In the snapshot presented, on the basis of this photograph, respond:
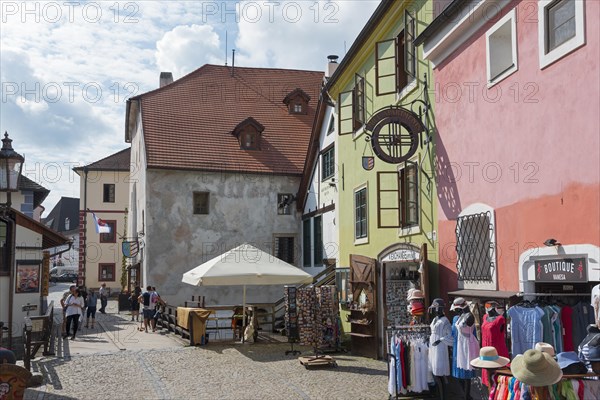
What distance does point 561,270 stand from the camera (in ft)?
28.2

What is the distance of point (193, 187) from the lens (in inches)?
1065

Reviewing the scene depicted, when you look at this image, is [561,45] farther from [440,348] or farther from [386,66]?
[386,66]

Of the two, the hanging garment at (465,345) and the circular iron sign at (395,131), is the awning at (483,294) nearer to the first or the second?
the hanging garment at (465,345)

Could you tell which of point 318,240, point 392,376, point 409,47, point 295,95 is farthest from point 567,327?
point 295,95

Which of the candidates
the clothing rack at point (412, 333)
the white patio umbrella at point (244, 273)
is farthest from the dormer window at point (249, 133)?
the clothing rack at point (412, 333)

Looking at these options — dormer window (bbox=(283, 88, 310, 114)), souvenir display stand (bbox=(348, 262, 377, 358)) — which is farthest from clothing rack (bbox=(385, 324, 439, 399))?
dormer window (bbox=(283, 88, 310, 114))

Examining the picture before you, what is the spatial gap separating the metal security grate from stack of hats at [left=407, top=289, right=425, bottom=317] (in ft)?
2.74

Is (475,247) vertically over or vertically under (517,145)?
under

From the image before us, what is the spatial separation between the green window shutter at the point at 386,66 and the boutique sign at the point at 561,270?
6.78 m

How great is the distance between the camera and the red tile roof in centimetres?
2743

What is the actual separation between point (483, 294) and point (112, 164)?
4457 cm

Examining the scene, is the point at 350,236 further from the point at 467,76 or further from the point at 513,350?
the point at 513,350

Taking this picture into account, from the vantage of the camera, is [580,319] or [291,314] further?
[291,314]

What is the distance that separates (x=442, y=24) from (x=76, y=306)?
42.7 ft
